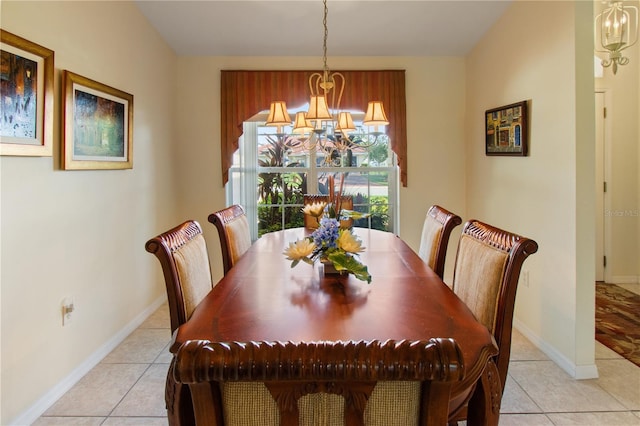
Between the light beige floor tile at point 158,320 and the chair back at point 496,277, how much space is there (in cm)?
240

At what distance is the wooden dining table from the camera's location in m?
1.09

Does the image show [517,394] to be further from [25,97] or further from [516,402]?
[25,97]

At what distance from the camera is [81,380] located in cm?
245

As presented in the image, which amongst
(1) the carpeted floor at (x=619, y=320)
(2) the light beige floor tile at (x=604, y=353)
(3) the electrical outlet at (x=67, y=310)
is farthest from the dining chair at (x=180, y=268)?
(1) the carpeted floor at (x=619, y=320)

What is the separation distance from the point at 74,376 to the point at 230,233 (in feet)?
4.07

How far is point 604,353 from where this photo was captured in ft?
9.09

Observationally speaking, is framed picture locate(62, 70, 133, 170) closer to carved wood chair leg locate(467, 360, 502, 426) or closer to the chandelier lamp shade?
the chandelier lamp shade

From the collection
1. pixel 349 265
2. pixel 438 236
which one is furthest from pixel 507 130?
pixel 349 265

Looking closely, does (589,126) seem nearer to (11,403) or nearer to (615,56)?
(615,56)

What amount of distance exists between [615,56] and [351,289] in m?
2.46

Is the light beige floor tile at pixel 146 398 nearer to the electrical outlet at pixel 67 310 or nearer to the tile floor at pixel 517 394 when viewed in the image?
the tile floor at pixel 517 394

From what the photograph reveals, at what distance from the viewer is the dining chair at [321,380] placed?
0.57 metres

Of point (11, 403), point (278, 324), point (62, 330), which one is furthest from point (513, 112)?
point (11, 403)

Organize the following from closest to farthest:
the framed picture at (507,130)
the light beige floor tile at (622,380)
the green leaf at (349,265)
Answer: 1. the green leaf at (349,265)
2. the light beige floor tile at (622,380)
3. the framed picture at (507,130)
